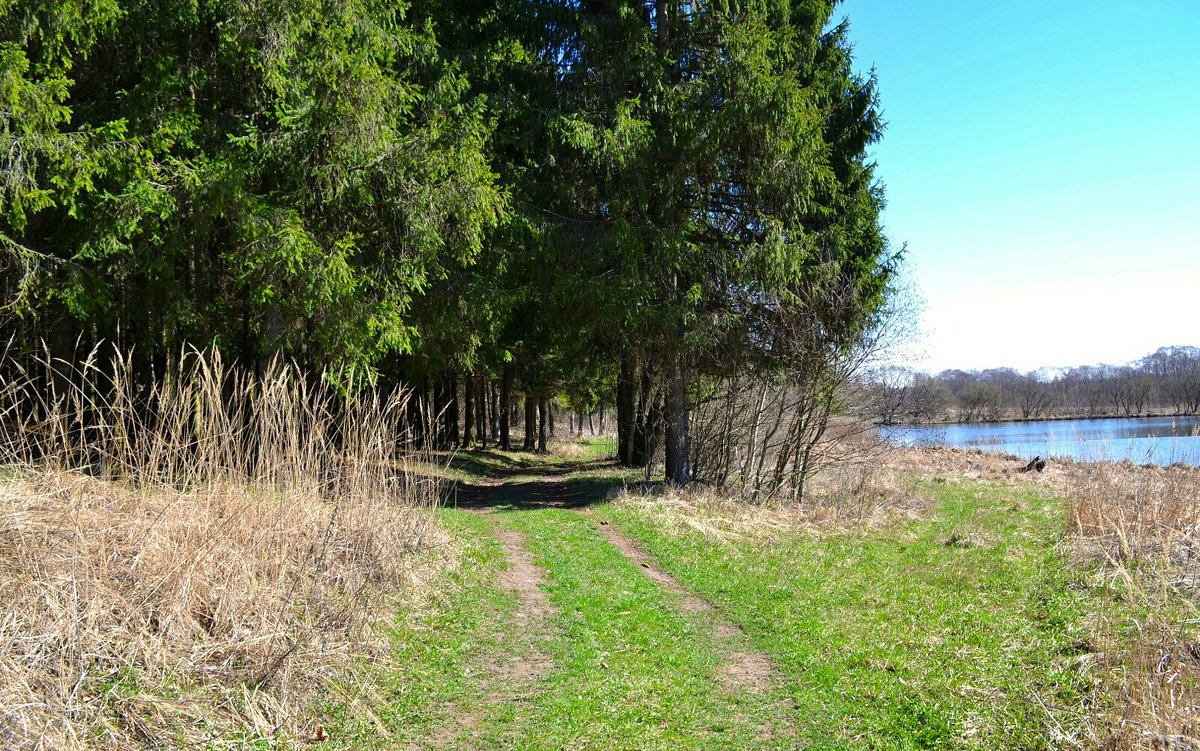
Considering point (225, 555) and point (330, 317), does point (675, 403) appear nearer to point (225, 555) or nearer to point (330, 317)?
point (330, 317)

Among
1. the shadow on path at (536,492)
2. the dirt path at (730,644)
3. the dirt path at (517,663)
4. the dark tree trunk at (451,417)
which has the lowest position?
the dirt path at (730,644)

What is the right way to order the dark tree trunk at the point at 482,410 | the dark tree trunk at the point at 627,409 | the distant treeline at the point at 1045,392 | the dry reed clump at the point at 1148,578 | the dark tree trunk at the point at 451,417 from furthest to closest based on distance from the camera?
the dark tree trunk at the point at 482,410
the dark tree trunk at the point at 451,417
the dark tree trunk at the point at 627,409
the distant treeline at the point at 1045,392
the dry reed clump at the point at 1148,578

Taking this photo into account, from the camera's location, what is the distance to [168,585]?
4.59m

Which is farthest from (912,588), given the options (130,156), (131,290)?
(131,290)

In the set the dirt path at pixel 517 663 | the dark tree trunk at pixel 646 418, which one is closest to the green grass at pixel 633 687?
the dirt path at pixel 517 663

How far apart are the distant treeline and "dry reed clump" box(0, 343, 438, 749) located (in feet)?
→ 34.3

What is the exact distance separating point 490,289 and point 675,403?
4.26 m

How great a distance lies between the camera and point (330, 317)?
1190cm

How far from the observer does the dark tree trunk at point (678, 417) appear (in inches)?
597

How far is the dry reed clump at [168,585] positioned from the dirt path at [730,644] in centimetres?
266

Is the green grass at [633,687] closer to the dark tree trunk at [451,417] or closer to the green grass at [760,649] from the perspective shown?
the green grass at [760,649]

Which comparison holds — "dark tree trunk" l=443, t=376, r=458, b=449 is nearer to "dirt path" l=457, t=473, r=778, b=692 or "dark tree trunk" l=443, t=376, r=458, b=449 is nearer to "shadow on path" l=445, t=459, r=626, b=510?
"shadow on path" l=445, t=459, r=626, b=510

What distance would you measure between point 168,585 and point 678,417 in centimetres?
1138

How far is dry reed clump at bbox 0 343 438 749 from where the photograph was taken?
3.80m
